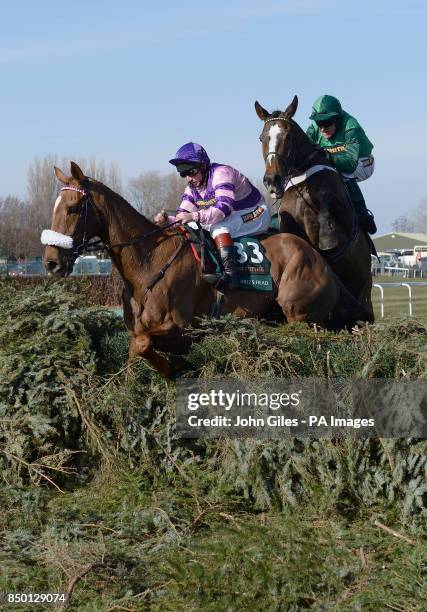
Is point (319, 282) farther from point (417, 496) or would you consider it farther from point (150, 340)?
point (417, 496)

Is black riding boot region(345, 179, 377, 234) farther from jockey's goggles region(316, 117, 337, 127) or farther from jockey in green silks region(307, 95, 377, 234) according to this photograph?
jockey's goggles region(316, 117, 337, 127)

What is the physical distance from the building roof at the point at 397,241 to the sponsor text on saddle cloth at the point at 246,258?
84706 mm

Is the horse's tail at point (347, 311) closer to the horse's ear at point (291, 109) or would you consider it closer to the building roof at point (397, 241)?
the horse's ear at point (291, 109)

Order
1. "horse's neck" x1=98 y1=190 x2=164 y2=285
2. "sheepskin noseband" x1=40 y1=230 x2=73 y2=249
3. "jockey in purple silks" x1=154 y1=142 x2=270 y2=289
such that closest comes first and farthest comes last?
"sheepskin noseband" x1=40 y1=230 x2=73 y2=249 < "horse's neck" x1=98 y1=190 x2=164 y2=285 < "jockey in purple silks" x1=154 y1=142 x2=270 y2=289

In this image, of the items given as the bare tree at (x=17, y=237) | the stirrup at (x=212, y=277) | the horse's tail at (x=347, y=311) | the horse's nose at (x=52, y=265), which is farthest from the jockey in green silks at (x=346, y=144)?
the bare tree at (x=17, y=237)

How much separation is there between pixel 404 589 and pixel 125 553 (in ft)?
4.90

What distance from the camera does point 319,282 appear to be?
789 cm

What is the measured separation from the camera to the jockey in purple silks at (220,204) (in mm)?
7465

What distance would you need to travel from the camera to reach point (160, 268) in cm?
728

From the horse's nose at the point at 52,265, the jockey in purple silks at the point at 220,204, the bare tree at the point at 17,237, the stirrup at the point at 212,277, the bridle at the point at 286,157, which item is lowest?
the stirrup at the point at 212,277

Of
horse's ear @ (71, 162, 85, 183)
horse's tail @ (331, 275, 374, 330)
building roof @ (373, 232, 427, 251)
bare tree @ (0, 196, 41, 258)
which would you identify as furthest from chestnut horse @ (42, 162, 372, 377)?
building roof @ (373, 232, 427, 251)

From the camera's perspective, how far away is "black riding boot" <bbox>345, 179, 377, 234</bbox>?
895cm

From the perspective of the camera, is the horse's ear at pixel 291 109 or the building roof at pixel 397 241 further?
the building roof at pixel 397 241

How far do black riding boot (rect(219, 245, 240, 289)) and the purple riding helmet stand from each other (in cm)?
77
